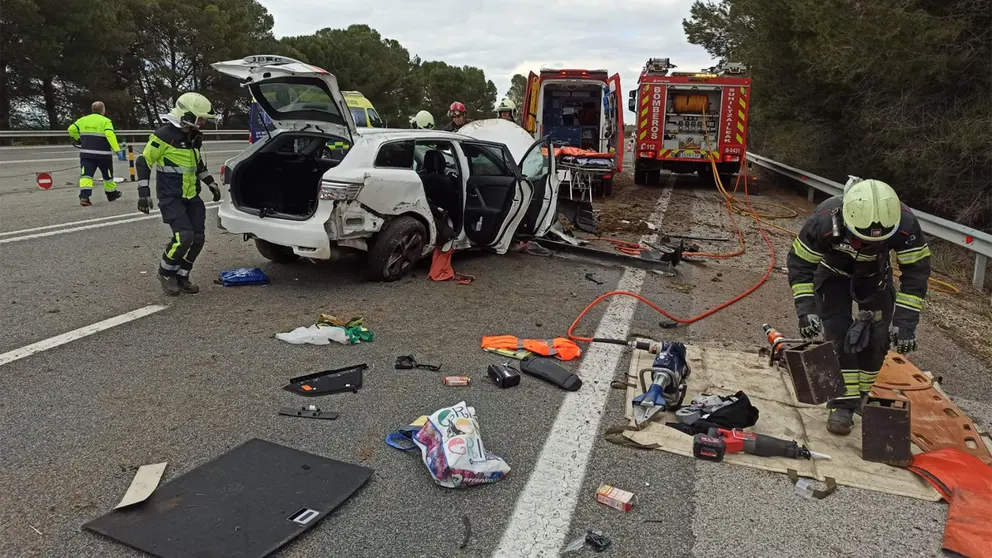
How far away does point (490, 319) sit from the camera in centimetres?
564

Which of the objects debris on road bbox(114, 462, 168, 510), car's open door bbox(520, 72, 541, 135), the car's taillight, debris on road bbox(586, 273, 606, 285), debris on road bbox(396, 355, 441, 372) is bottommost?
debris on road bbox(586, 273, 606, 285)

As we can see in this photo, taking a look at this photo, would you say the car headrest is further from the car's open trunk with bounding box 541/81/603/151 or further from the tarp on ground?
the car's open trunk with bounding box 541/81/603/151

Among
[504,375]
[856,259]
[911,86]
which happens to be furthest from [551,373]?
[911,86]

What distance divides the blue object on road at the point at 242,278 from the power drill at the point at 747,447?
14.5 feet

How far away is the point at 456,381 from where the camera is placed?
423cm

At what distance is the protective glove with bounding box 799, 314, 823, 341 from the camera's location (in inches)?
151

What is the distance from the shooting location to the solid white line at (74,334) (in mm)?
4328

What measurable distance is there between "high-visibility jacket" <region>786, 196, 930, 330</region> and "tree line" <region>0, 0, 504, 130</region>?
2667 centimetres

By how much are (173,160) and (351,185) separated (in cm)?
158

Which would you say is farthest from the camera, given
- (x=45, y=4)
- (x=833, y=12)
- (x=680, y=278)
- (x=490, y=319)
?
(x=45, y=4)

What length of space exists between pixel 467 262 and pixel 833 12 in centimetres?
883

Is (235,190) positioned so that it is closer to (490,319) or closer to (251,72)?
(251,72)

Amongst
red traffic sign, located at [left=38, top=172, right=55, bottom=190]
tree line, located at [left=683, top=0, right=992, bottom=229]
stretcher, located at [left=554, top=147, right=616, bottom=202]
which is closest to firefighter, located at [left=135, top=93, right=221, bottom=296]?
stretcher, located at [left=554, top=147, right=616, bottom=202]

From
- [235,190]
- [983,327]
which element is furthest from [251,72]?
[983,327]
